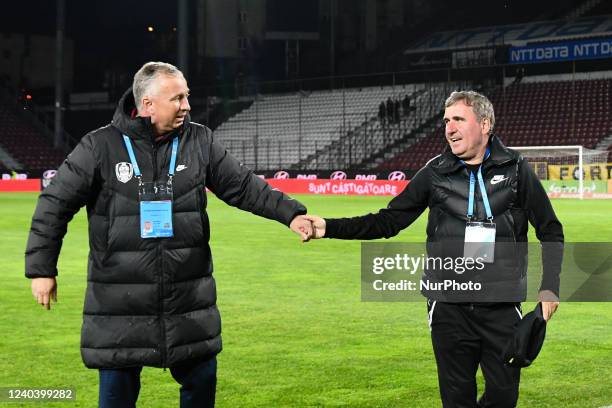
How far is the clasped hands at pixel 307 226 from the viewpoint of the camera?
509 cm

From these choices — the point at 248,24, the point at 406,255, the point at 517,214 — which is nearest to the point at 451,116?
the point at 517,214

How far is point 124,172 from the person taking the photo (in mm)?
4582

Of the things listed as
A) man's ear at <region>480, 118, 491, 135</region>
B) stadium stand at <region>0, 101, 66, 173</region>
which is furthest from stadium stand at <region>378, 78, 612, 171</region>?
man's ear at <region>480, 118, 491, 135</region>

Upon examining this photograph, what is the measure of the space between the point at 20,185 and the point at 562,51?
2702cm

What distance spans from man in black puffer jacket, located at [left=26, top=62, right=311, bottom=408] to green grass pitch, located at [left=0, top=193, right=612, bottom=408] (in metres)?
2.43

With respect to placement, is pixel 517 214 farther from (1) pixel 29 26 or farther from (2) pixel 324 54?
(1) pixel 29 26

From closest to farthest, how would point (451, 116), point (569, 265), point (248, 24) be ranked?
point (451, 116) → point (569, 265) → point (248, 24)

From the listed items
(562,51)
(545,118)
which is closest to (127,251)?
(545,118)

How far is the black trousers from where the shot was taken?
4980 millimetres

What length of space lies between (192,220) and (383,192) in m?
38.1

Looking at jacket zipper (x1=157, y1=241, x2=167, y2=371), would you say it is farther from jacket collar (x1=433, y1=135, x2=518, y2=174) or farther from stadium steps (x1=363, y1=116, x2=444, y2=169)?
stadium steps (x1=363, y1=116, x2=444, y2=169)

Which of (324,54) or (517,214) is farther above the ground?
(324,54)

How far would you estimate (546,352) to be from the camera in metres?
8.86

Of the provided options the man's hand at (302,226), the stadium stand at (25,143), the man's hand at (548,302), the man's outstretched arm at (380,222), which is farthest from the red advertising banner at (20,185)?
the man's hand at (548,302)
